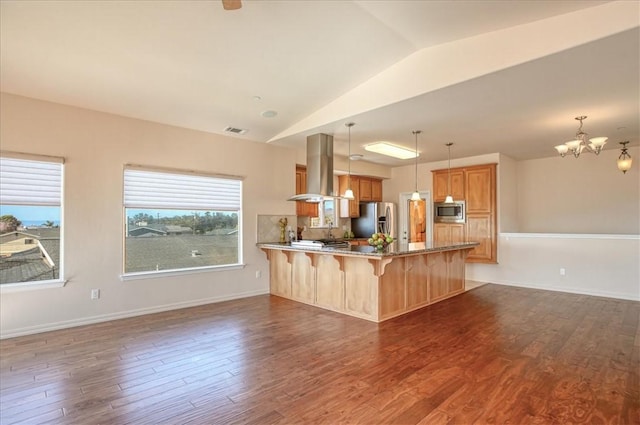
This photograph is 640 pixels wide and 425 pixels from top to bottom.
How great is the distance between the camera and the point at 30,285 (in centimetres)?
382

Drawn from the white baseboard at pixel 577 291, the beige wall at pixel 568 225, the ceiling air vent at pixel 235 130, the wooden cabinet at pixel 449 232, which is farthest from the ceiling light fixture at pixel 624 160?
the ceiling air vent at pixel 235 130

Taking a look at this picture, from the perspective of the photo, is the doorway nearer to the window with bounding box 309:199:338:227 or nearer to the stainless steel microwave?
the stainless steel microwave

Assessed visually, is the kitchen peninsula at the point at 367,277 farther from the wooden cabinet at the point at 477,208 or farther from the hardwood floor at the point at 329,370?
the wooden cabinet at the point at 477,208

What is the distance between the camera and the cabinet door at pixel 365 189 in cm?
812

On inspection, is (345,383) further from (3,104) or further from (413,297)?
(3,104)

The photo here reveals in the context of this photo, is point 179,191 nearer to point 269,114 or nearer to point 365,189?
point 269,114

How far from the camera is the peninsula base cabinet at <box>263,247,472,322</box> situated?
4.35 m

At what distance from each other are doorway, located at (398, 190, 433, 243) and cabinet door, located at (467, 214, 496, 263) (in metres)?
0.99

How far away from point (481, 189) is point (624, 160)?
87.2 inches

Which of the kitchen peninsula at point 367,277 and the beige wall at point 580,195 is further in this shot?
the beige wall at point 580,195

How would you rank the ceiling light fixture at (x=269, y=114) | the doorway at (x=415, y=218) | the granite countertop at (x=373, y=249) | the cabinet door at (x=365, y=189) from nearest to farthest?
the granite countertop at (x=373, y=249), the ceiling light fixture at (x=269, y=114), the doorway at (x=415, y=218), the cabinet door at (x=365, y=189)

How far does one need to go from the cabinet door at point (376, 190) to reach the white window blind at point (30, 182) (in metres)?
6.26

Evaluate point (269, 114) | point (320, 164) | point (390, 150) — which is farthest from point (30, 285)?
point (390, 150)

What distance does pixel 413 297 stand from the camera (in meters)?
4.84
